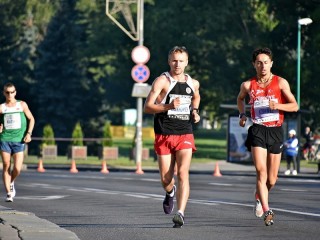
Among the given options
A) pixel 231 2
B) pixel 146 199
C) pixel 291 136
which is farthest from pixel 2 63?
pixel 146 199

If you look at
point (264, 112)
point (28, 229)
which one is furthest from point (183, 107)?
point (28, 229)

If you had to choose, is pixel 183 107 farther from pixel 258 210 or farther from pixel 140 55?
pixel 140 55

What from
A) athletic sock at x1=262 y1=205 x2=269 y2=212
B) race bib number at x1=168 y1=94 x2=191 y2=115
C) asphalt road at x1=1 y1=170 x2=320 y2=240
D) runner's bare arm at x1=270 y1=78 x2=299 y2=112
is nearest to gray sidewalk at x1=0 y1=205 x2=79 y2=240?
asphalt road at x1=1 y1=170 x2=320 y2=240

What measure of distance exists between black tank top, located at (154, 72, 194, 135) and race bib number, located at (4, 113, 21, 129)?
6.05 metres

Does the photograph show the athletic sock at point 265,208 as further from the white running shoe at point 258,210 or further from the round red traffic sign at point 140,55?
the round red traffic sign at point 140,55

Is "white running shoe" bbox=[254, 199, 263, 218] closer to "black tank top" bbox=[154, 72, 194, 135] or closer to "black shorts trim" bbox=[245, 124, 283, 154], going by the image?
"black shorts trim" bbox=[245, 124, 283, 154]

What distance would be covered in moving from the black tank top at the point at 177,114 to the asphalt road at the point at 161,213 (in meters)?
1.08

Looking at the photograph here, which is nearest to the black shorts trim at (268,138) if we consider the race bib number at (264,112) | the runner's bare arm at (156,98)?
the race bib number at (264,112)

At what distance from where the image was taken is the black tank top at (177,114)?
1499cm

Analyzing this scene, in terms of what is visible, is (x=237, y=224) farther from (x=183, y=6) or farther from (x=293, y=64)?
(x=183, y=6)

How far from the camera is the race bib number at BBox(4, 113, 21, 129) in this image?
20.8 m

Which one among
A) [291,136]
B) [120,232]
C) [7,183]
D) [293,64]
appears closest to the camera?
[120,232]

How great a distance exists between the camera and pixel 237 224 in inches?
608

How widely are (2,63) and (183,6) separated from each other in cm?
1482
